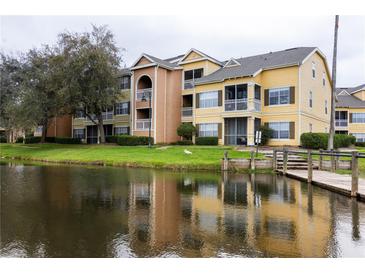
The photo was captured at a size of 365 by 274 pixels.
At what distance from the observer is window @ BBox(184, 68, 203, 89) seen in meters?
34.1

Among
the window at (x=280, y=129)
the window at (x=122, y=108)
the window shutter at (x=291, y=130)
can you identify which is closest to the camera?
the window shutter at (x=291, y=130)

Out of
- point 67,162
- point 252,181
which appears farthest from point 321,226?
point 67,162

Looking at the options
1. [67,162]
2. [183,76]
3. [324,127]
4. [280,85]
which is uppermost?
[183,76]

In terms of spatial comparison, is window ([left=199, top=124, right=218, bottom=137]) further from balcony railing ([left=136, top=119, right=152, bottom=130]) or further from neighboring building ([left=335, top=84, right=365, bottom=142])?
neighboring building ([left=335, top=84, right=365, bottom=142])

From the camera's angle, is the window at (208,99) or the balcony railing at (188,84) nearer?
the window at (208,99)

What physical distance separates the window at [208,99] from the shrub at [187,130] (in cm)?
244

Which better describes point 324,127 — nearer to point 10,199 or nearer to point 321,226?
point 321,226

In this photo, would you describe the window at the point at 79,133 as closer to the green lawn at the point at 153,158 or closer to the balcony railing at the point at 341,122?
the green lawn at the point at 153,158

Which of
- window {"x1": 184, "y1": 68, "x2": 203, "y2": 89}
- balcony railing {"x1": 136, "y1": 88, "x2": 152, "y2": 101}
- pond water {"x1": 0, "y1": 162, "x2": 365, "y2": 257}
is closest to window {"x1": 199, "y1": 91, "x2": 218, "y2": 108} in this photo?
window {"x1": 184, "y1": 68, "x2": 203, "y2": 89}

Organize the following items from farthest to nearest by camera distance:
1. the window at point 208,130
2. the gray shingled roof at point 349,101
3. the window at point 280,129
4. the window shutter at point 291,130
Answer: the gray shingled roof at point 349,101 → the window at point 208,130 → the window at point 280,129 → the window shutter at point 291,130

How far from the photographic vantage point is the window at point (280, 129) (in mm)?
27594

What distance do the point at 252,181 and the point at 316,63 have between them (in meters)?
21.5

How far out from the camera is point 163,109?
34.1m

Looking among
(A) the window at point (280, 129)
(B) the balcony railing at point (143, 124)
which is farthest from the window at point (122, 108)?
(A) the window at point (280, 129)
